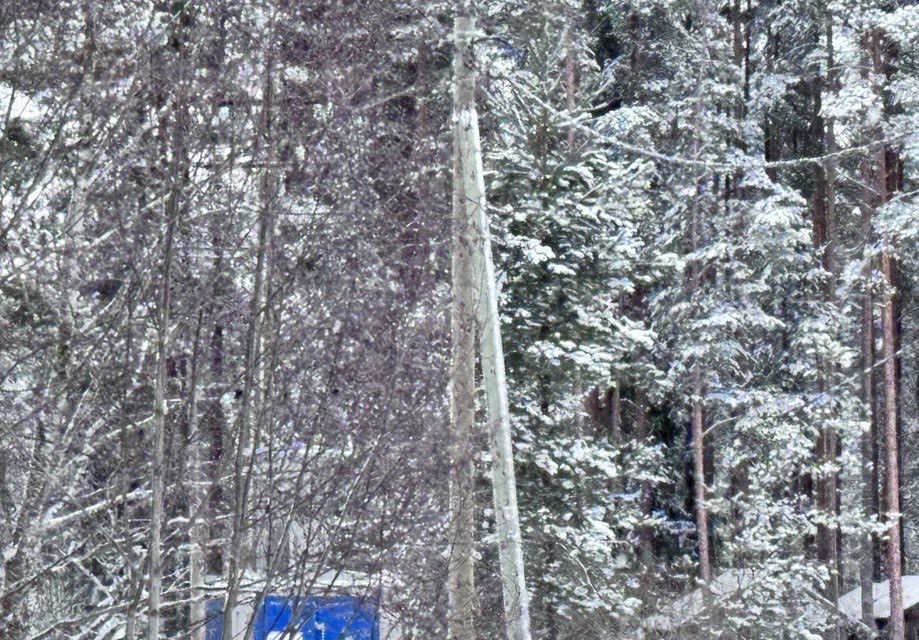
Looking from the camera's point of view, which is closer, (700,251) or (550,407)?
(550,407)

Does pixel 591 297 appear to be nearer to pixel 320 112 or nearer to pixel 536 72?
pixel 536 72

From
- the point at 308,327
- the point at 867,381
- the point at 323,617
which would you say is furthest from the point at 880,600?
the point at 308,327

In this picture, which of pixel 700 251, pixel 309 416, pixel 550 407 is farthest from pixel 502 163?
pixel 309 416

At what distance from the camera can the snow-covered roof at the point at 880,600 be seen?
2546cm

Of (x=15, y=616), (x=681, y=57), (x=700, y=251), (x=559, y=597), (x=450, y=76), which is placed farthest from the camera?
(x=681, y=57)

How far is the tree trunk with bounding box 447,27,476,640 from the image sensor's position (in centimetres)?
909

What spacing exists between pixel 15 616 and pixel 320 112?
3687mm

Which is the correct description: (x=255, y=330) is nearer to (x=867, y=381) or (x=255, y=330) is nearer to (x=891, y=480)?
(x=891, y=480)

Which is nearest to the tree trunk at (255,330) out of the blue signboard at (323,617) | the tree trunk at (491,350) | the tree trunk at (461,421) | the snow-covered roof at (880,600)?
the blue signboard at (323,617)

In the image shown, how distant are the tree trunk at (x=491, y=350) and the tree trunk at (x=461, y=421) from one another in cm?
6

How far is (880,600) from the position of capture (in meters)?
27.3

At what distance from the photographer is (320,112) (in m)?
7.45

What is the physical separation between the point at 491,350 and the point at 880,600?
19441mm

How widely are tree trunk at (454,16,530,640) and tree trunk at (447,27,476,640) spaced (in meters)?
0.06
